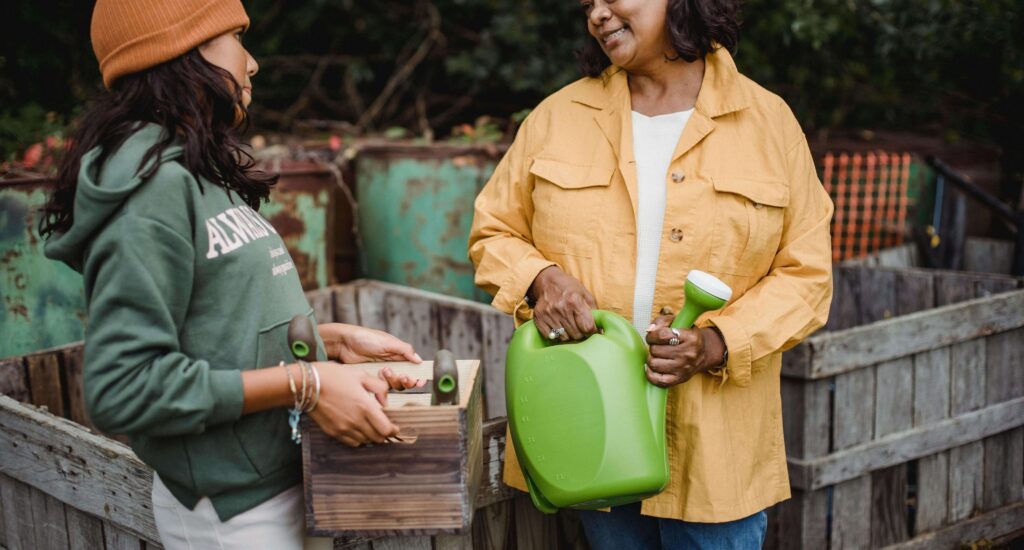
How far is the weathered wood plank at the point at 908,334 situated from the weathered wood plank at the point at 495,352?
1.04m

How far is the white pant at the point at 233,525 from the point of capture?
150 centimetres

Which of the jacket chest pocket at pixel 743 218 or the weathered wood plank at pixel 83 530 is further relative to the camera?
the weathered wood plank at pixel 83 530

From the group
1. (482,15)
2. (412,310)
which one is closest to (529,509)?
(412,310)

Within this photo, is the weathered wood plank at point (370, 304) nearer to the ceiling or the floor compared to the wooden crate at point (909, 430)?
nearer to the ceiling

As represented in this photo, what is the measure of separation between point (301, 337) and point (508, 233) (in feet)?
2.72

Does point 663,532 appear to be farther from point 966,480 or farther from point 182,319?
point 966,480

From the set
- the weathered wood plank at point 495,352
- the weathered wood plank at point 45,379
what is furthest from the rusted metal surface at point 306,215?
the weathered wood plank at point 45,379

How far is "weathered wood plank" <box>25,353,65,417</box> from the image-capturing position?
297 cm

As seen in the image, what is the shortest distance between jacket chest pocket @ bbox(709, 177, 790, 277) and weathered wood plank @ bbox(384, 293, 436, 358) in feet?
5.93

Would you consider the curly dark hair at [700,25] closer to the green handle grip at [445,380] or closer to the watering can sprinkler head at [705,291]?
the watering can sprinkler head at [705,291]

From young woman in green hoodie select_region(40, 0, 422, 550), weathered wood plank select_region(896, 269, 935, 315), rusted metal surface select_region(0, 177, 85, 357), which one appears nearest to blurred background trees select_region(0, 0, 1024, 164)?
rusted metal surface select_region(0, 177, 85, 357)

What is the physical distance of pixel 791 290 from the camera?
1.88 metres

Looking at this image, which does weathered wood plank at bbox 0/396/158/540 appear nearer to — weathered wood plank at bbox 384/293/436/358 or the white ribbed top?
the white ribbed top

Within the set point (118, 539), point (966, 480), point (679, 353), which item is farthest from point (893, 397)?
point (118, 539)
